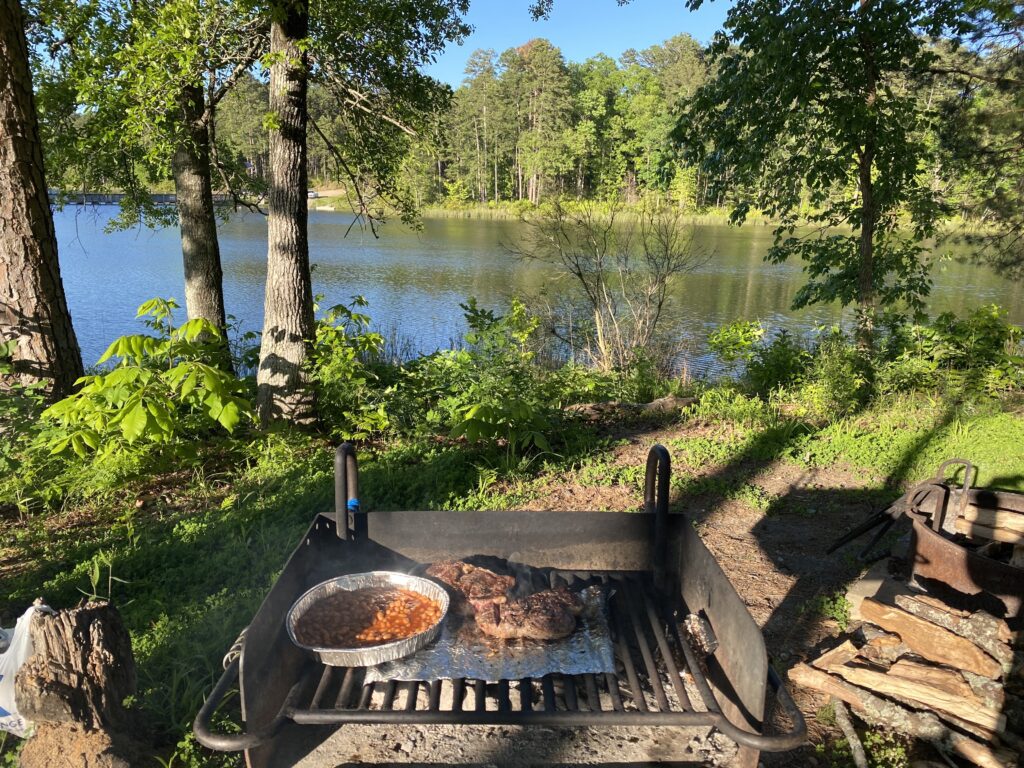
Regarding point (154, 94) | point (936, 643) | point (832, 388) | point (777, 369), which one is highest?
point (154, 94)

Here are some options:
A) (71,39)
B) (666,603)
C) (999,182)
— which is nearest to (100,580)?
(666,603)

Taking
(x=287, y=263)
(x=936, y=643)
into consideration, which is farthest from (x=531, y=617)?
(x=287, y=263)

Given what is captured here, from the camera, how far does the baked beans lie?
2.15 metres

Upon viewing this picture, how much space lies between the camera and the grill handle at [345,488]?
8.19 ft

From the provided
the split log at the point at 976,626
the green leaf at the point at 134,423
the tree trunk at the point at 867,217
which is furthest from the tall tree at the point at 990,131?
the green leaf at the point at 134,423

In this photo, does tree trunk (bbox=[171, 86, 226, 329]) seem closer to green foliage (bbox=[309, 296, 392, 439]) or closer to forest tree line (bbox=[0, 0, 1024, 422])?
forest tree line (bbox=[0, 0, 1024, 422])

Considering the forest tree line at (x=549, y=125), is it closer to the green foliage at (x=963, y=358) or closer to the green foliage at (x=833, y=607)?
the green foliage at (x=963, y=358)

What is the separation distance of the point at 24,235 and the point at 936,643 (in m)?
5.69

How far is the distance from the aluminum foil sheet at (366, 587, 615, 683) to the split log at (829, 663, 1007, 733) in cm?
110

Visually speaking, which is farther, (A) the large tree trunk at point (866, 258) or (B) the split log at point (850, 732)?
(A) the large tree trunk at point (866, 258)

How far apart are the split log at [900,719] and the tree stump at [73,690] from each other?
2.48m

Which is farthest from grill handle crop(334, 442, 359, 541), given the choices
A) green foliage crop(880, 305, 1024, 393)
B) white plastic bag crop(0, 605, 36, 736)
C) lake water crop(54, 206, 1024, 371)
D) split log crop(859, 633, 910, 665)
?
lake water crop(54, 206, 1024, 371)

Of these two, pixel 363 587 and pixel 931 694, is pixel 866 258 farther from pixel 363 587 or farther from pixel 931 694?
pixel 363 587

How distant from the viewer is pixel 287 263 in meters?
5.41
